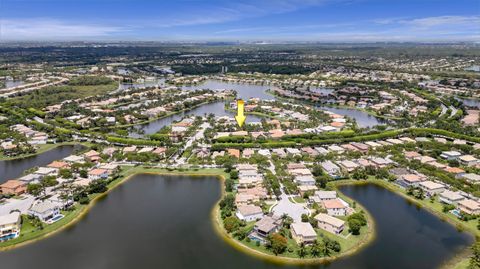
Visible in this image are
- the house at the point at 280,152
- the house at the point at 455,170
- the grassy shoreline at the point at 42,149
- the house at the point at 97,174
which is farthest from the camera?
the house at the point at 280,152

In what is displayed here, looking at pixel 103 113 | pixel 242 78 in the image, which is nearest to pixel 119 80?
pixel 242 78

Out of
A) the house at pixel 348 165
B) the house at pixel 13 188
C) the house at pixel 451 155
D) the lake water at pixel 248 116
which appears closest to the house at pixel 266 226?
the house at pixel 348 165

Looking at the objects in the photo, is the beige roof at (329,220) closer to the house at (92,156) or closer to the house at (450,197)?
the house at (450,197)

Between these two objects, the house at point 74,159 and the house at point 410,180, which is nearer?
the house at point 410,180

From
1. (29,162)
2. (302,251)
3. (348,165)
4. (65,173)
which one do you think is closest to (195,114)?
(29,162)

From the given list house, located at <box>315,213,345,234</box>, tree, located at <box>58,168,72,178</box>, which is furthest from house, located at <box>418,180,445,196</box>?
tree, located at <box>58,168,72,178</box>

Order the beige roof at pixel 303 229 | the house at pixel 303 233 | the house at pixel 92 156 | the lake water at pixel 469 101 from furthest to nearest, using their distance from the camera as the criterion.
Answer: the lake water at pixel 469 101
the house at pixel 92 156
the beige roof at pixel 303 229
the house at pixel 303 233
